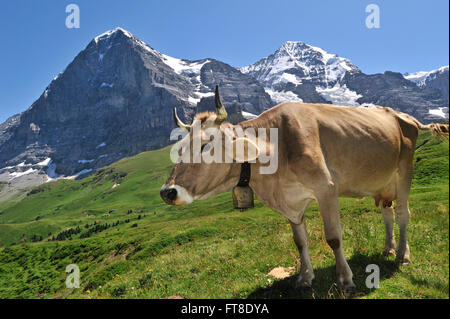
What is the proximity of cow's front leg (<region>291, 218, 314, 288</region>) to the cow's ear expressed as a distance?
2492 millimetres

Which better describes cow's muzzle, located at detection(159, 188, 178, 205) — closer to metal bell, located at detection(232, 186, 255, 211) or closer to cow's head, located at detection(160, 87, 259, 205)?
cow's head, located at detection(160, 87, 259, 205)

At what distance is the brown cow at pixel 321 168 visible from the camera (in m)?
5.69

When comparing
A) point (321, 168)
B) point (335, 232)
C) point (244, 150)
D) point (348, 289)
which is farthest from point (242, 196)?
point (348, 289)

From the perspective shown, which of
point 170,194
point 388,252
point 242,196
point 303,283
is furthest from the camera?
point 388,252

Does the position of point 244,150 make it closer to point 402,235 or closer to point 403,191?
point 403,191

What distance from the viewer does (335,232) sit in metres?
5.85

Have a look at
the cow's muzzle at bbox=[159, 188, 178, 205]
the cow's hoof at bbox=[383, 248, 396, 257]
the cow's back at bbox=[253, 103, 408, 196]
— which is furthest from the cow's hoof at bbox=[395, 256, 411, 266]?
the cow's muzzle at bbox=[159, 188, 178, 205]

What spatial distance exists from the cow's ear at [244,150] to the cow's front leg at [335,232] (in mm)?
1634

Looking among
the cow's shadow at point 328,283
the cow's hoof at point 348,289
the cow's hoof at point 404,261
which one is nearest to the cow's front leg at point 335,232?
the cow's hoof at point 348,289

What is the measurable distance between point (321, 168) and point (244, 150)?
1.56 m
